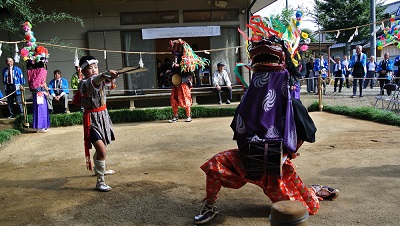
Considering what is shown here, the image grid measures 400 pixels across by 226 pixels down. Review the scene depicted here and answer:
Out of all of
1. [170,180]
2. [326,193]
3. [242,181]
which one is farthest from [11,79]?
[326,193]

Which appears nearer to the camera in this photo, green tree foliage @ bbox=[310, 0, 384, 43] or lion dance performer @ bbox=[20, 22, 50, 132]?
lion dance performer @ bbox=[20, 22, 50, 132]

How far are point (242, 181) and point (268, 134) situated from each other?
55cm

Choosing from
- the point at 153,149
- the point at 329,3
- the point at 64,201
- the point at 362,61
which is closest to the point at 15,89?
the point at 153,149

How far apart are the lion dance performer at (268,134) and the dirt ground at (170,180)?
35cm

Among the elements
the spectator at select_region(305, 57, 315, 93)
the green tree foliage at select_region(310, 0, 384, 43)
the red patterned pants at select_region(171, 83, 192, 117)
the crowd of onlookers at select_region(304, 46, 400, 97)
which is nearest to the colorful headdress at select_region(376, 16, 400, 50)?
the crowd of onlookers at select_region(304, 46, 400, 97)

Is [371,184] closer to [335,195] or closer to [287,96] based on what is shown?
[335,195]

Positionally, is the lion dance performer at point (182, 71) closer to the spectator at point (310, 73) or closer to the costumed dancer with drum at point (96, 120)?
the costumed dancer with drum at point (96, 120)

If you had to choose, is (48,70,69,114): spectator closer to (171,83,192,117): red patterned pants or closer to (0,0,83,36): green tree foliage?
Result: (0,0,83,36): green tree foliage

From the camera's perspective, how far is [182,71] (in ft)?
31.6

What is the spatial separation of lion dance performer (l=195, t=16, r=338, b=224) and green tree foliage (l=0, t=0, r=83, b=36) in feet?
28.6

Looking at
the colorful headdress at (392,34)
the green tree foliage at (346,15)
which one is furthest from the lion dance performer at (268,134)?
the green tree foliage at (346,15)

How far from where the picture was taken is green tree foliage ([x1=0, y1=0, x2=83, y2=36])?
10.3 metres

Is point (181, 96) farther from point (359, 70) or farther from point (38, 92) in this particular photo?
point (359, 70)

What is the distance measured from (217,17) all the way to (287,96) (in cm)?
1042
